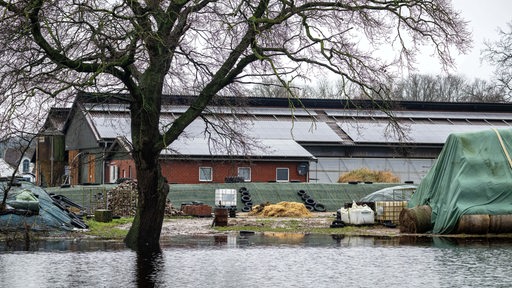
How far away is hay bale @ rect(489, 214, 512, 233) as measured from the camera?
3116 cm

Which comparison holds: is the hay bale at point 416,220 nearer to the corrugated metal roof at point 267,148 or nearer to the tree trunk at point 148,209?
the tree trunk at point 148,209

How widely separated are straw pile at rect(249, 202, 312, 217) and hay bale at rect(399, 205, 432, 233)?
36.4ft

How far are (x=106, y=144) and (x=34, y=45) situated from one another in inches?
1334

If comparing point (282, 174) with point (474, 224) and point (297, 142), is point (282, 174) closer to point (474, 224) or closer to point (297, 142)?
point (297, 142)

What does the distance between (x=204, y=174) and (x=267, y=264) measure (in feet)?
113

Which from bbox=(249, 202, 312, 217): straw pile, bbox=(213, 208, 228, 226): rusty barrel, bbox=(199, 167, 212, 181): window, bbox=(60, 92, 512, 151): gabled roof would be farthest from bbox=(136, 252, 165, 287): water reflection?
bbox=(60, 92, 512, 151): gabled roof

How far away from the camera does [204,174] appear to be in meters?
55.6

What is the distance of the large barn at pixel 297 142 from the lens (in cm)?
5544

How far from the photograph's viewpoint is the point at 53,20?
21609 millimetres

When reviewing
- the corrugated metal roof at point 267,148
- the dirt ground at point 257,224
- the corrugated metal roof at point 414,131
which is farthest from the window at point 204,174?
the corrugated metal roof at point 414,131

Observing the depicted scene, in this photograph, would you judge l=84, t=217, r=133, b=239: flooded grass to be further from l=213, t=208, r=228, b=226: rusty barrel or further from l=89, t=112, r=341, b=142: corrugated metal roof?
l=89, t=112, r=341, b=142: corrugated metal roof

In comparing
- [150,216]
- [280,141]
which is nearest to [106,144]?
[280,141]

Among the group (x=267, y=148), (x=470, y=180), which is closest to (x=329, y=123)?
(x=267, y=148)

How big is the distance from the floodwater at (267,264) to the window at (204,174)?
2579 centimetres
